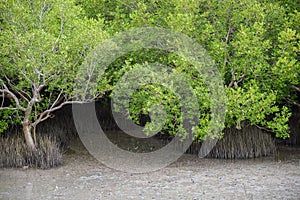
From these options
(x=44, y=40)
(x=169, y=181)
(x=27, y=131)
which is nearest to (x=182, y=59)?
(x=169, y=181)

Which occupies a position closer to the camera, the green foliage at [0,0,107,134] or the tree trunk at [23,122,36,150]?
the green foliage at [0,0,107,134]

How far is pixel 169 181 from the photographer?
26.1ft

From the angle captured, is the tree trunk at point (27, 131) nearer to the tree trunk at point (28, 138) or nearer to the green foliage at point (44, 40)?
the tree trunk at point (28, 138)

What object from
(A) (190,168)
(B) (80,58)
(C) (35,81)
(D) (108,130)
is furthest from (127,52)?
(D) (108,130)

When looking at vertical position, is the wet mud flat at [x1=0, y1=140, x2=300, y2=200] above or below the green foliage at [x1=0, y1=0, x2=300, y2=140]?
below

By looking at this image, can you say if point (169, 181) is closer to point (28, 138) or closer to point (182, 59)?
point (182, 59)

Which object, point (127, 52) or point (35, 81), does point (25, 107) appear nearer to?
point (35, 81)

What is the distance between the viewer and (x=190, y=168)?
885 cm

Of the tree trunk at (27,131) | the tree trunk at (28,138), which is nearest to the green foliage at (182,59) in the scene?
the tree trunk at (27,131)

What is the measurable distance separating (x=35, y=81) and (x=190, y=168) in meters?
3.28

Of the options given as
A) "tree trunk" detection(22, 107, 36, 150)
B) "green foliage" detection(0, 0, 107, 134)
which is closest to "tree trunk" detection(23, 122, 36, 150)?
"tree trunk" detection(22, 107, 36, 150)

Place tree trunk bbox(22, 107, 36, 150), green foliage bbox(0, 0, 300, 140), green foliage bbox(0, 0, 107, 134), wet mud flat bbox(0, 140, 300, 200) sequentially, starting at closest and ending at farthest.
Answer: wet mud flat bbox(0, 140, 300, 200), green foliage bbox(0, 0, 107, 134), green foliage bbox(0, 0, 300, 140), tree trunk bbox(22, 107, 36, 150)

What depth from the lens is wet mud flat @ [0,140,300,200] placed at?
7.16 meters

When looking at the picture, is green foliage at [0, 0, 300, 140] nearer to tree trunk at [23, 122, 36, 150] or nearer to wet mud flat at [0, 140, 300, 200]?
tree trunk at [23, 122, 36, 150]
